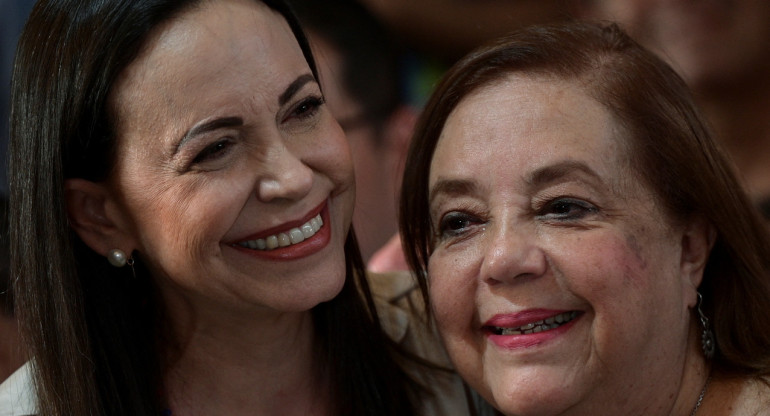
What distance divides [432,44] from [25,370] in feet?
6.89

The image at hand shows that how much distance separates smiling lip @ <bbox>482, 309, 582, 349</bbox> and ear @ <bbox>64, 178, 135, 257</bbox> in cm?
75

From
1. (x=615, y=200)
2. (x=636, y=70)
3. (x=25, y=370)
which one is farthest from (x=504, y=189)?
(x=25, y=370)

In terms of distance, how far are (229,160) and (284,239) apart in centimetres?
19

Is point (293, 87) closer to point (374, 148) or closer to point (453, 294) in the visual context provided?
point (453, 294)

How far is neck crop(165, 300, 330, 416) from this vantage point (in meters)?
2.00

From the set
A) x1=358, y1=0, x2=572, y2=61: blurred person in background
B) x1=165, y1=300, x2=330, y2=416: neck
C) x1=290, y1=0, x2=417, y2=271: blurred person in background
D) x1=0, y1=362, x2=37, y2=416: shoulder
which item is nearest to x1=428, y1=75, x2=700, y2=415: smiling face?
x1=165, y1=300, x2=330, y2=416: neck

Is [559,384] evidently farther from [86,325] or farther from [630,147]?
[86,325]

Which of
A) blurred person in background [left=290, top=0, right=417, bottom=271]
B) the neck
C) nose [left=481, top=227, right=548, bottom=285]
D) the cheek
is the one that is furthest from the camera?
blurred person in background [left=290, top=0, right=417, bottom=271]

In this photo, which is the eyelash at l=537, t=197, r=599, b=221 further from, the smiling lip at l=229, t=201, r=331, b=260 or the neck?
the neck

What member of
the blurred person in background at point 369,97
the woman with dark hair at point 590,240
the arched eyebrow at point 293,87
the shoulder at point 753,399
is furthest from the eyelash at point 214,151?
the blurred person in background at point 369,97

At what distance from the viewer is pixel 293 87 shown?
6.02 feet

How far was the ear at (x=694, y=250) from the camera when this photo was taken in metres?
1.82

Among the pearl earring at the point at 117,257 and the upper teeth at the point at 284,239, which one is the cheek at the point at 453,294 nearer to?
the upper teeth at the point at 284,239

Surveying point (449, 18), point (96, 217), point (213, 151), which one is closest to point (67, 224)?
point (96, 217)
